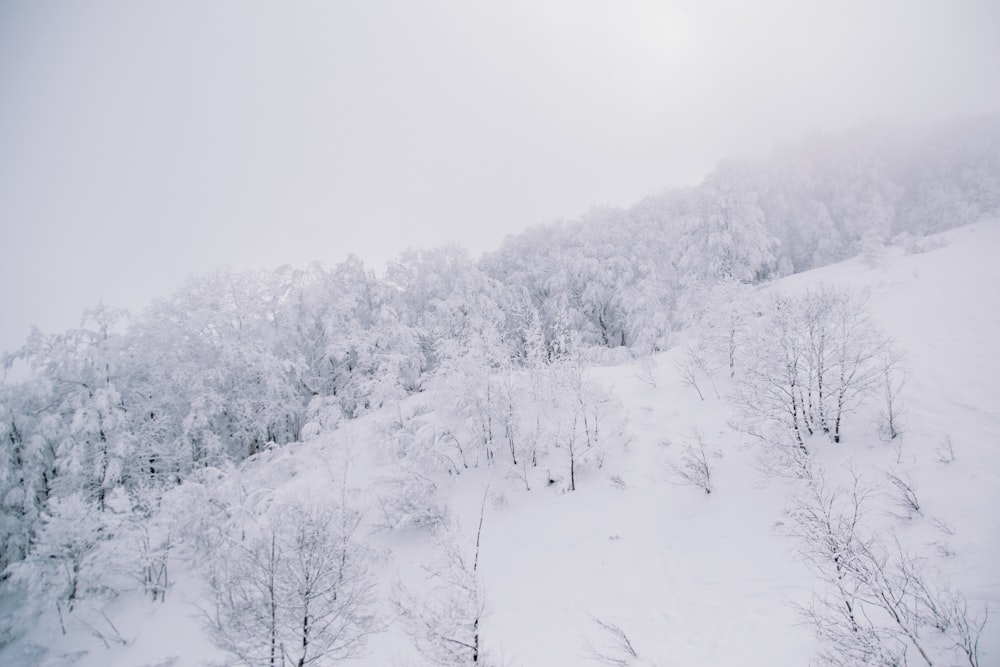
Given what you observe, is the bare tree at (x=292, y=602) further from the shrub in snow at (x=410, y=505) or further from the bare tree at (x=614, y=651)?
the bare tree at (x=614, y=651)

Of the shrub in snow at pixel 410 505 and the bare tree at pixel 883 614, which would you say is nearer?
the bare tree at pixel 883 614

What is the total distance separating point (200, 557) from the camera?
16453mm

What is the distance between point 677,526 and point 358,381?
18.2m

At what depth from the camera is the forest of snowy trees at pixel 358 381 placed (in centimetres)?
1167

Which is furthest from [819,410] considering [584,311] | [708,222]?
[584,311]

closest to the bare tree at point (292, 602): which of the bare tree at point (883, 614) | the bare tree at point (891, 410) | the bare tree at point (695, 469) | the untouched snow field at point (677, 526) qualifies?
the untouched snow field at point (677, 526)

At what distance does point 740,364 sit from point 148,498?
25.9 metres

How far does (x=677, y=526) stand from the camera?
1198 centimetres

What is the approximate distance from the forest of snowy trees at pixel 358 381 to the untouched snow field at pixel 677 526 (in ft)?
2.95

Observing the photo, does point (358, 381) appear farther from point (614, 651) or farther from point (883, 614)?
point (883, 614)

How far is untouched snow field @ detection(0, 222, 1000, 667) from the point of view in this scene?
26.9ft

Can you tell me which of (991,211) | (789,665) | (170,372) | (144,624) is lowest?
(144,624)

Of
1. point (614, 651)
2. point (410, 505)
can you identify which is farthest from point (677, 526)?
point (410, 505)

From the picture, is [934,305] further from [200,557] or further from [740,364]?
[200,557]
